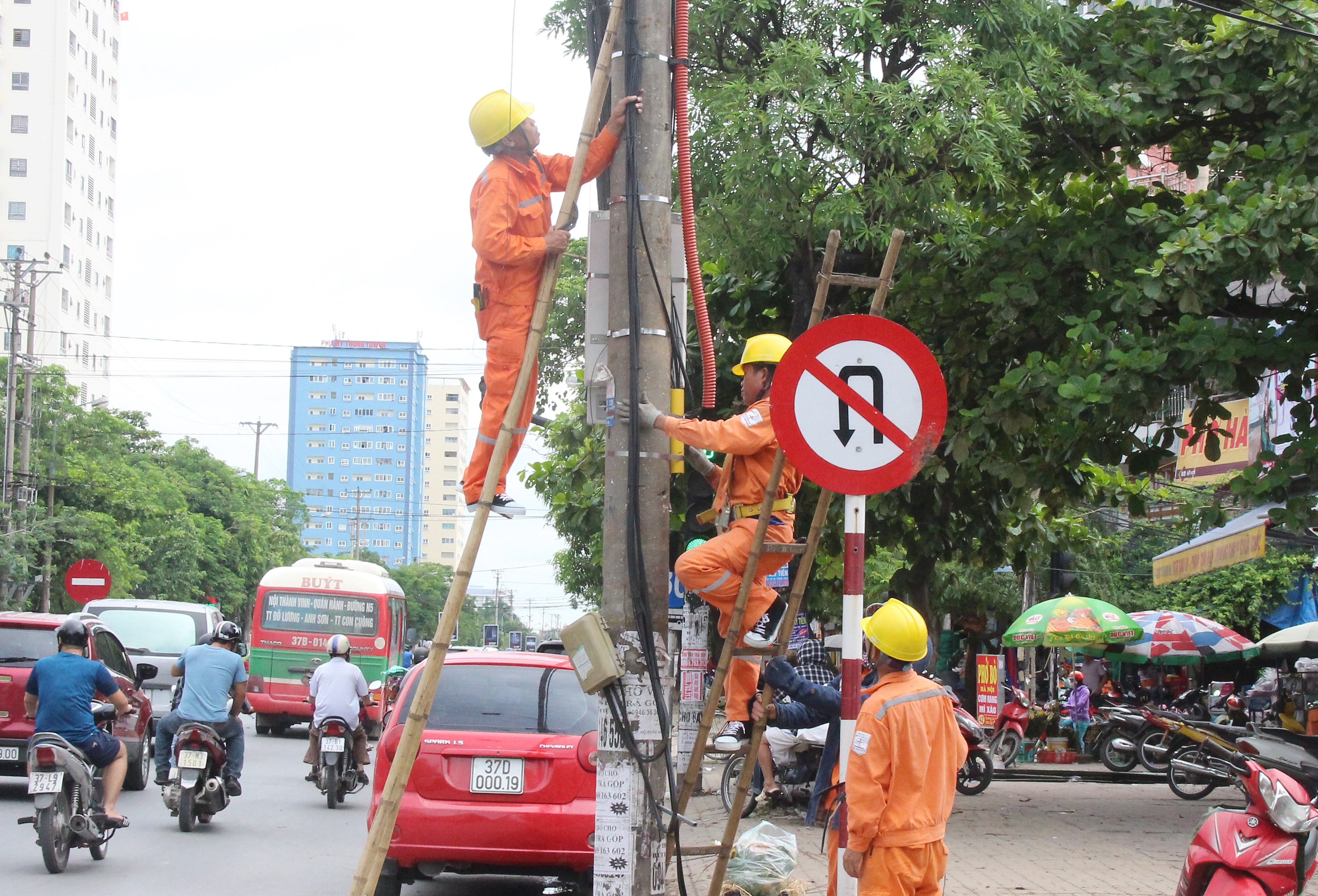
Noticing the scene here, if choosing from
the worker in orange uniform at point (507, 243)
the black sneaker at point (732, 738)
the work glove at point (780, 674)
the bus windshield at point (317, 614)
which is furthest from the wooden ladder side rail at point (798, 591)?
the bus windshield at point (317, 614)

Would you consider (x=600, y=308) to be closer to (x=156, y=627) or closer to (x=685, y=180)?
(x=685, y=180)

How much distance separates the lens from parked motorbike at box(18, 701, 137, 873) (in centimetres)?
923

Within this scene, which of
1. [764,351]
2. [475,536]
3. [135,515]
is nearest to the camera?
[475,536]

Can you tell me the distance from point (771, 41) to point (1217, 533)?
26.8 feet

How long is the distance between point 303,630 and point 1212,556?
15.6m

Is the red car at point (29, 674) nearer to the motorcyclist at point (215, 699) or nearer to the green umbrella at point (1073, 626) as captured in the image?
the motorcyclist at point (215, 699)

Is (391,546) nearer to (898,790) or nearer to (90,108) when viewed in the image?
(90,108)

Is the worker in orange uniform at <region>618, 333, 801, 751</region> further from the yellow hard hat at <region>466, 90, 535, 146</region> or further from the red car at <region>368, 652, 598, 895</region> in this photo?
the red car at <region>368, 652, 598, 895</region>

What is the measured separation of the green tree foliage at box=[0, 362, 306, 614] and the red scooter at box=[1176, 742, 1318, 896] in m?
36.9

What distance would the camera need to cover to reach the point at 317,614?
2452cm

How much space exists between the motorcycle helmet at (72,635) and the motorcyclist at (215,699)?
4.55 ft

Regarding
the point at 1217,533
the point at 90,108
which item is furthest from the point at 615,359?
the point at 90,108

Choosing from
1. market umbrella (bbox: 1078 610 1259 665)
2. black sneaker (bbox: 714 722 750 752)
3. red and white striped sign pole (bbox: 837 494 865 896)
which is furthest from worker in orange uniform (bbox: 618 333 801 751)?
market umbrella (bbox: 1078 610 1259 665)

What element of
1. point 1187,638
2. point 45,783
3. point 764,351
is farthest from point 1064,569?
point 764,351
